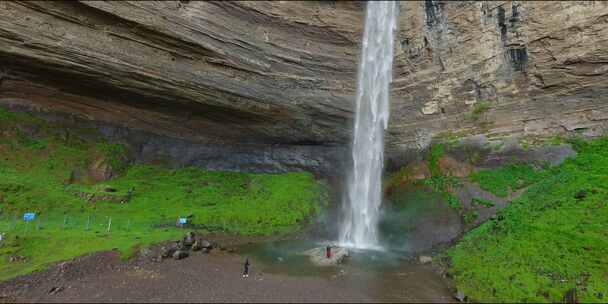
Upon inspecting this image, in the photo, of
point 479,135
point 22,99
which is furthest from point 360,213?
point 22,99

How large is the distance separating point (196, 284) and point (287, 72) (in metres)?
16.0

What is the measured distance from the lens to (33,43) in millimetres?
16766

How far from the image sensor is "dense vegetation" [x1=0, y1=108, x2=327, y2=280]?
1270 cm

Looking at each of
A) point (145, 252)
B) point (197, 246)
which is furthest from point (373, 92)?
point (145, 252)

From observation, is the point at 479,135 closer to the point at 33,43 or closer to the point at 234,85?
the point at 234,85

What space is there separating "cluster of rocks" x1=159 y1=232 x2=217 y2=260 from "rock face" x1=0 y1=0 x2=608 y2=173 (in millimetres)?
10373

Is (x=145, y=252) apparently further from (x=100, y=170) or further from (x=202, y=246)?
(x=100, y=170)

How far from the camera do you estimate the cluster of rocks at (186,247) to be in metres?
13.1

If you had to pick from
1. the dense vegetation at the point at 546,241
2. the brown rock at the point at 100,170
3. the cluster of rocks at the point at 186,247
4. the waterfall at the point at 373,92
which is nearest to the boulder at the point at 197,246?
the cluster of rocks at the point at 186,247

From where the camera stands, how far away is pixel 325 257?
45.9 ft

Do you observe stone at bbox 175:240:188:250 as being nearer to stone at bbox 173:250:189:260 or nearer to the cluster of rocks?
the cluster of rocks

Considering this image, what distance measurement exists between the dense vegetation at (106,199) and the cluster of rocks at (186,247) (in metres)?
0.77

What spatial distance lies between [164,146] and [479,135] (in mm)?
22336

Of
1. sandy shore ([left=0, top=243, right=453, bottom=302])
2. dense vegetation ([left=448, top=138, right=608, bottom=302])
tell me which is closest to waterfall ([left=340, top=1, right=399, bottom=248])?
dense vegetation ([left=448, top=138, right=608, bottom=302])
